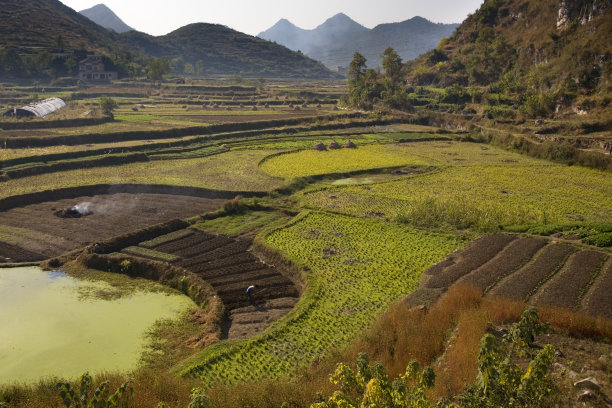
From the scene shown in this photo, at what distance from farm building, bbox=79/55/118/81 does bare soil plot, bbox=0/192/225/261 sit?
87344 mm

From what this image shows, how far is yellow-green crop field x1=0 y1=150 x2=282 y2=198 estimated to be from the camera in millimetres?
38562

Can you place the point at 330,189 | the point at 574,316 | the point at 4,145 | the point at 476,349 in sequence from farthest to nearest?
the point at 4,145 < the point at 330,189 < the point at 574,316 < the point at 476,349

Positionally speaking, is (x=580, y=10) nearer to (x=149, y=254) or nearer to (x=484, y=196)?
(x=484, y=196)

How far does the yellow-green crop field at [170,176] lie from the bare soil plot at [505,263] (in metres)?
20.1

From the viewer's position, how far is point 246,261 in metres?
26.5

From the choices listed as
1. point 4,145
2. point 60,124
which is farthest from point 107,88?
point 4,145

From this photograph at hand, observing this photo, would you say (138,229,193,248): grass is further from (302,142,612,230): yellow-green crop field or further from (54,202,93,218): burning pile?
(302,142,612,230): yellow-green crop field

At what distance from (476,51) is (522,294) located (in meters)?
99.7

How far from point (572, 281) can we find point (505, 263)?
10.9 feet

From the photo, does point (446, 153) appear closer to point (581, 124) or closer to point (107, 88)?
point (581, 124)

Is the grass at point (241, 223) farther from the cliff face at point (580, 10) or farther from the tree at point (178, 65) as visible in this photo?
the tree at point (178, 65)

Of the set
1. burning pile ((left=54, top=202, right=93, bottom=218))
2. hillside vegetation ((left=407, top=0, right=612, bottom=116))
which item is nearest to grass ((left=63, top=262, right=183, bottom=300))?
burning pile ((left=54, top=202, right=93, bottom=218))

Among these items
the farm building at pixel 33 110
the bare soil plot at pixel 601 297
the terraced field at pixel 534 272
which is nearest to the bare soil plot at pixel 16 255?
the terraced field at pixel 534 272

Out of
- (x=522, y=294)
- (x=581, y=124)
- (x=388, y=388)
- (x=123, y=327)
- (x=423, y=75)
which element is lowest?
(x=123, y=327)
